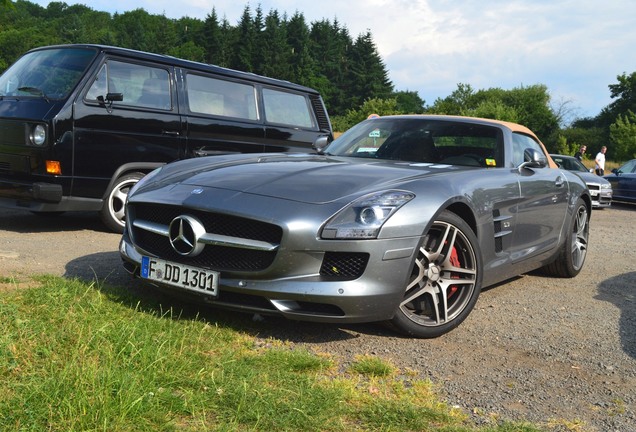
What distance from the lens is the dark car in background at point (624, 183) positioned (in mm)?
18031

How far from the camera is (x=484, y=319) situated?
480 centimetres

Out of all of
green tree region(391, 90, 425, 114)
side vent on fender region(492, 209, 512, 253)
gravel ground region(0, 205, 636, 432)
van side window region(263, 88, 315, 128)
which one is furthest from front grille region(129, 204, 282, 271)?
green tree region(391, 90, 425, 114)

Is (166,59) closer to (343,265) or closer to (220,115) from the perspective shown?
(220,115)

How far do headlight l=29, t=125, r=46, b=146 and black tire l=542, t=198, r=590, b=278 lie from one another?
4.87 meters

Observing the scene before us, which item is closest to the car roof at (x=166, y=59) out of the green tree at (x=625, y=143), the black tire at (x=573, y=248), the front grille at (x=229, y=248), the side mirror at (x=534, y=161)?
the side mirror at (x=534, y=161)

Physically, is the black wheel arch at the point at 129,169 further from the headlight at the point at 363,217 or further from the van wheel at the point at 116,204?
the headlight at the point at 363,217

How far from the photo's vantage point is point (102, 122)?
716cm

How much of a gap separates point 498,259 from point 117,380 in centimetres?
302

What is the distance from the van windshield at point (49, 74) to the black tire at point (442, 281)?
4.35m

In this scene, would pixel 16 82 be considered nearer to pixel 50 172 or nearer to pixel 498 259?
pixel 50 172

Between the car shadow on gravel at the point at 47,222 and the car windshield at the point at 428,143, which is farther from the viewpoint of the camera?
the car shadow on gravel at the point at 47,222

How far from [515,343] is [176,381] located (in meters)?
2.21

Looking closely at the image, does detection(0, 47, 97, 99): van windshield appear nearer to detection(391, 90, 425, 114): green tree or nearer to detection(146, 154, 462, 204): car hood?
detection(146, 154, 462, 204): car hood

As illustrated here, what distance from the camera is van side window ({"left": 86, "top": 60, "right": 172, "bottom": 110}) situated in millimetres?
7246
